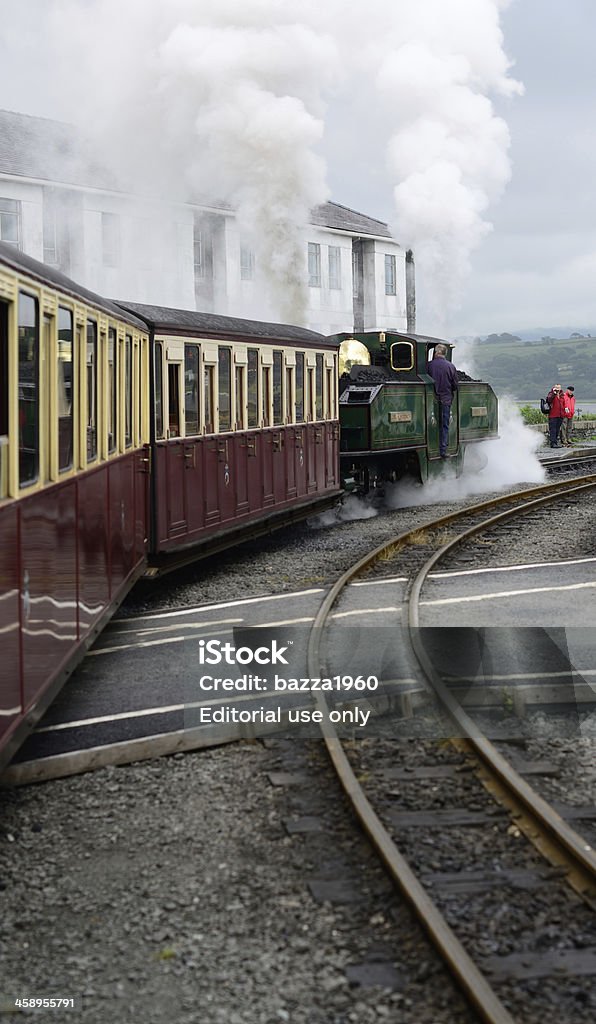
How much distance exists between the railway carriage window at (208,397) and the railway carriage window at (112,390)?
331 centimetres

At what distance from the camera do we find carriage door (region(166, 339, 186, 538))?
1098 centimetres

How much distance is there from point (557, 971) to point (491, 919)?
0.41 metres

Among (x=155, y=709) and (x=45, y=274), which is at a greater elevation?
(x=45, y=274)

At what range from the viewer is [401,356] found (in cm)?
2041

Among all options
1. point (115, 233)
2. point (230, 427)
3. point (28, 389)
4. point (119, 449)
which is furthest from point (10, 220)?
point (28, 389)

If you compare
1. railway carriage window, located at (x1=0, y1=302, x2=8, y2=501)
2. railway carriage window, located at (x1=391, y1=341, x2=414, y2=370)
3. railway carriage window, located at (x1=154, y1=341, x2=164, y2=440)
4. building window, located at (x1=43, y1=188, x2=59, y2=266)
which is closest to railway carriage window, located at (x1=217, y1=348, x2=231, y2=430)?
railway carriage window, located at (x1=154, y1=341, x2=164, y2=440)

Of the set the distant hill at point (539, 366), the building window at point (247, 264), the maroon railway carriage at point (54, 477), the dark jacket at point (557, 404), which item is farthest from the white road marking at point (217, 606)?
the distant hill at point (539, 366)

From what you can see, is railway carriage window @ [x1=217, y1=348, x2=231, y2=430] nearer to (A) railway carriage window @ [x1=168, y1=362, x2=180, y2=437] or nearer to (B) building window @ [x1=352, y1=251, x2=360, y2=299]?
(A) railway carriage window @ [x1=168, y1=362, x2=180, y2=437]

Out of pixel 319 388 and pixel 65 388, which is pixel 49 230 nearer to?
pixel 319 388

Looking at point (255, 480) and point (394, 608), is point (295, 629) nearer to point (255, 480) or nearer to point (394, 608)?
point (394, 608)

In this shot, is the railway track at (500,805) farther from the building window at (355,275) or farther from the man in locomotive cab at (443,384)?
the building window at (355,275)

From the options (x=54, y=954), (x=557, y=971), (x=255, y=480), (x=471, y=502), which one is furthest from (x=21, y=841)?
(x=471, y=502)

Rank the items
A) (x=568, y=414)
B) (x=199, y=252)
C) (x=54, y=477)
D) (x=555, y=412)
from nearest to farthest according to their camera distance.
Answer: (x=54, y=477), (x=555, y=412), (x=568, y=414), (x=199, y=252)

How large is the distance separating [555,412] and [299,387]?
18934mm
